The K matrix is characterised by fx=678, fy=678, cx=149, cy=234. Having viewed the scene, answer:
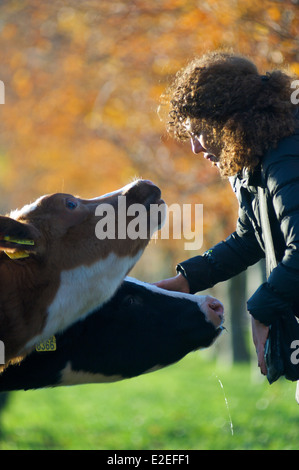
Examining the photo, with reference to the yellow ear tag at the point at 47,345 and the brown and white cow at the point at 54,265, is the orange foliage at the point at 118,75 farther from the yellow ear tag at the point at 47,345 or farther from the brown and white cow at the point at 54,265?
the yellow ear tag at the point at 47,345

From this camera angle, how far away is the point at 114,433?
978 cm

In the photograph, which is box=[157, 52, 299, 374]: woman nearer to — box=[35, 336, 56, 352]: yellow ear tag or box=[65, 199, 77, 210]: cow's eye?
box=[65, 199, 77, 210]: cow's eye

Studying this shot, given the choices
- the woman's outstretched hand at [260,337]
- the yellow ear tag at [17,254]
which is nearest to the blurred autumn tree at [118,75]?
the yellow ear tag at [17,254]

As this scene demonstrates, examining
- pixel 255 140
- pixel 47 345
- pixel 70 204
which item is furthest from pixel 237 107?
pixel 47 345

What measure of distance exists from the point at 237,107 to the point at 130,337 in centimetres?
128

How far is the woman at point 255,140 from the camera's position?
3.10 meters

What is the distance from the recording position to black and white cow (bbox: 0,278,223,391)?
3.36m

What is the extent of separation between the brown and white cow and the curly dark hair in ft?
1.66

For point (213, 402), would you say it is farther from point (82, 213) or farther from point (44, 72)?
point (82, 213)

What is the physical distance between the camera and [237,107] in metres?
3.37

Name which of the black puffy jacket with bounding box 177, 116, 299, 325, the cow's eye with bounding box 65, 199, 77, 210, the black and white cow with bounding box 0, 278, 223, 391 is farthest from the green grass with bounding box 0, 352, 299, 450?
the cow's eye with bounding box 65, 199, 77, 210

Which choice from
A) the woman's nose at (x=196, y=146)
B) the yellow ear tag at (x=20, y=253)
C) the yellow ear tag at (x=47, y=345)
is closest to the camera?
the yellow ear tag at (x=20, y=253)

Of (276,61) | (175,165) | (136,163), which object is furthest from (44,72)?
(276,61)

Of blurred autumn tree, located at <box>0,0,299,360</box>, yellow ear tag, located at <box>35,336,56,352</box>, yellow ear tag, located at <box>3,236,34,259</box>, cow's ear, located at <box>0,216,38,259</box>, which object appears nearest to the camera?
cow's ear, located at <box>0,216,38,259</box>
